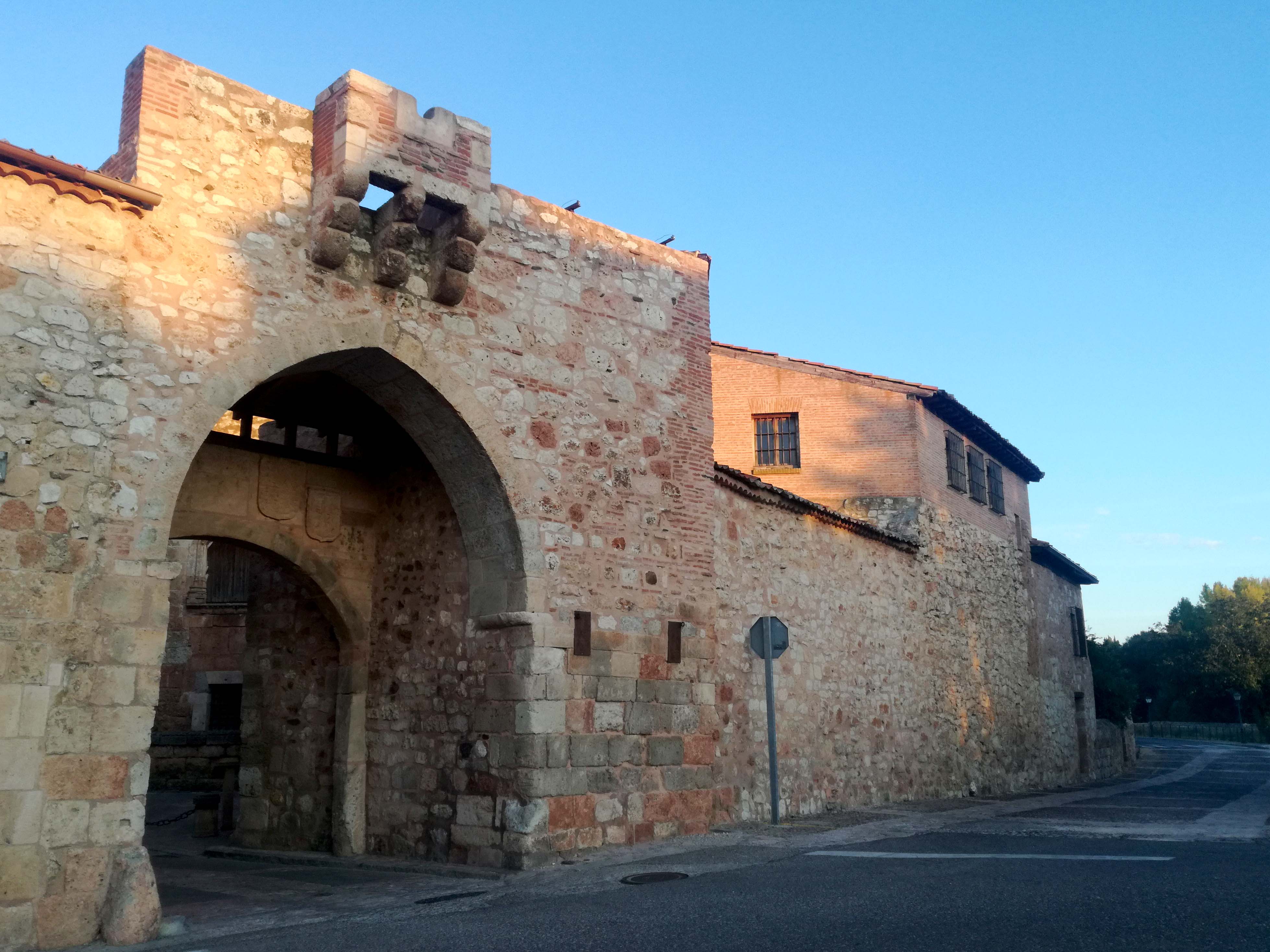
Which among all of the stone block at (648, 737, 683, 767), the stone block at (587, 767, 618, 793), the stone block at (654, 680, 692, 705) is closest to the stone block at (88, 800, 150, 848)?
the stone block at (587, 767, 618, 793)

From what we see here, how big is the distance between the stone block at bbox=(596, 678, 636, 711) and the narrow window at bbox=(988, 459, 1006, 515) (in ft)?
43.8

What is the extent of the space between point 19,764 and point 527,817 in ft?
11.6

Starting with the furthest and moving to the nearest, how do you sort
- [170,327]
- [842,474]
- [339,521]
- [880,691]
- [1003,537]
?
[1003,537], [842,474], [880,691], [339,521], [170,327]

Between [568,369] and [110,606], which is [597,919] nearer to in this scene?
[110,606]

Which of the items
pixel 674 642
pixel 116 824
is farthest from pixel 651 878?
pixel 116 824

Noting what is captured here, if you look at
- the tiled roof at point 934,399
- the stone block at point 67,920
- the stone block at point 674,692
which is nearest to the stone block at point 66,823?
the stone block at point 67,920

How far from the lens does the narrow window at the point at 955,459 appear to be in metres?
19.0

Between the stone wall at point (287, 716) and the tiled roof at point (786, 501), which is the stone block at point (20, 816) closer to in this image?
the stone wall at point (287, 716)

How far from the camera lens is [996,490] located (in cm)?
2133

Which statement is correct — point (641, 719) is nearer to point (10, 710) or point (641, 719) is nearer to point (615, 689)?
point (615, 689)

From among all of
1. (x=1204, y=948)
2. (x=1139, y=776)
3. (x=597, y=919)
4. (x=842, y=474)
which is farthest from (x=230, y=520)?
(x=1139, y=776)

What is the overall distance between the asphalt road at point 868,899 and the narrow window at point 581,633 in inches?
63.8

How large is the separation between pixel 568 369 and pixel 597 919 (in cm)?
486

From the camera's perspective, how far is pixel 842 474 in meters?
18.2
